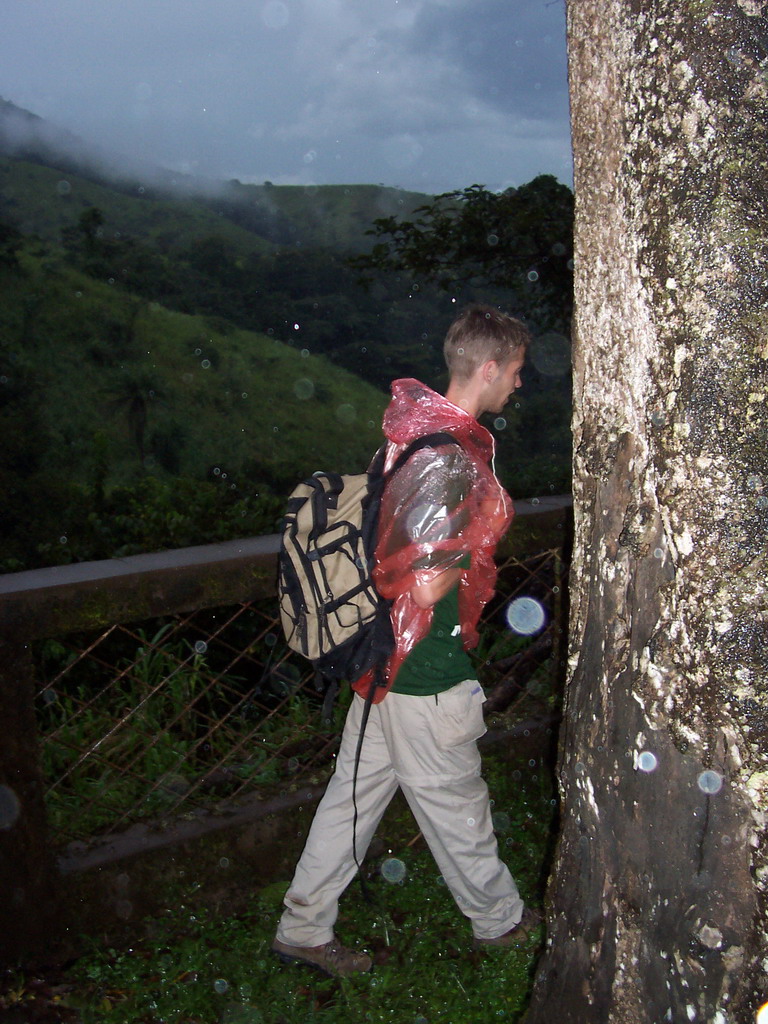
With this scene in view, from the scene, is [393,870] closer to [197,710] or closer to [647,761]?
[197,710]

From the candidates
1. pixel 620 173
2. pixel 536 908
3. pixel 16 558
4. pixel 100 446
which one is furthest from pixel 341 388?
pixel 620 173

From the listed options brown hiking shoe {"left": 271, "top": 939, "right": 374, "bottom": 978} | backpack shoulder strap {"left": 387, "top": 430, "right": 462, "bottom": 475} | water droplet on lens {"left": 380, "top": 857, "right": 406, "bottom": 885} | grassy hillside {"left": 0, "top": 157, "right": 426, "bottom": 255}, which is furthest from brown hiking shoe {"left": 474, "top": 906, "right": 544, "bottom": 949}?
grassy hillside {"left": 0, "top": 157, "right": 426, "bottom": 255}

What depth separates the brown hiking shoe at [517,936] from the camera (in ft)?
8.82

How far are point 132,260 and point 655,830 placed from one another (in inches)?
563

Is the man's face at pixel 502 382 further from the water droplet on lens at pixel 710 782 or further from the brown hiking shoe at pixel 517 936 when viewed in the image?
the brown hiking shoe at pixel 517 936

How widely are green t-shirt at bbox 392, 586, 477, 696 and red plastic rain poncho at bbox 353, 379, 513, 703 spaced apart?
64mm

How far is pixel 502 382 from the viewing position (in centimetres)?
238

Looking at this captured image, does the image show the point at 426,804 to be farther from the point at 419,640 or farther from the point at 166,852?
the point at 166,852

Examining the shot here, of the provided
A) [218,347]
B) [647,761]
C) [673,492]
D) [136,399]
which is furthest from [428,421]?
[218,347]

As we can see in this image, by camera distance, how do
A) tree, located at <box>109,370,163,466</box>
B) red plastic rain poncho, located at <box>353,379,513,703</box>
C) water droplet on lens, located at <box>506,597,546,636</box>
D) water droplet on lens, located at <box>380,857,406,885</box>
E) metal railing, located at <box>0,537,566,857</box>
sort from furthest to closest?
tree, located at <box>109,370,163,466</box> < water droplet on lens, located at <box>506,597,546,636</box> < water droplet on lens, located at <box>380,857,406,885</box> < metal railing, located at <box>0,537,566,857</box> < red plastic rain poncho, located at <box>353,379,513,703</box>

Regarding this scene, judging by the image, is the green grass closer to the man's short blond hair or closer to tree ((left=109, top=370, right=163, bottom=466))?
the man's short blond hair

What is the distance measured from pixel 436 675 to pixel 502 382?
0.82 m

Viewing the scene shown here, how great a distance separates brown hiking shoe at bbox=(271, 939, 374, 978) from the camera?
2643 mm

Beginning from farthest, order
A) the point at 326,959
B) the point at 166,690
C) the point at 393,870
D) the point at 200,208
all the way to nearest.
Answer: the point at 200,208, the point at 166,690, the point at 393,870, the point at 326,959
